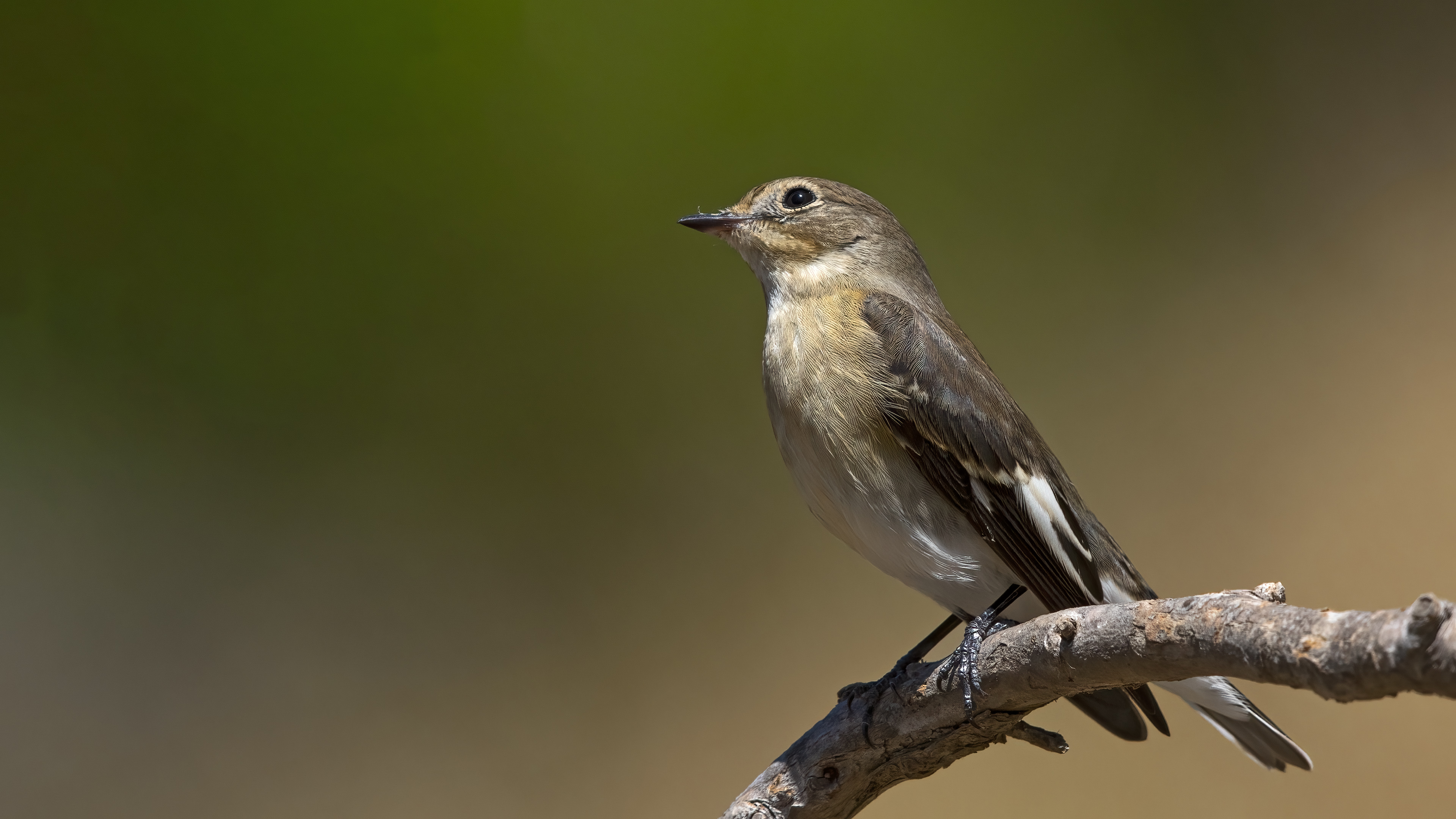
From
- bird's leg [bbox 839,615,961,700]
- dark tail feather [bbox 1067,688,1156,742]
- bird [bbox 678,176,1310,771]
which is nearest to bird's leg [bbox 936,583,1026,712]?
bird [bbox 678,176,1310,771]

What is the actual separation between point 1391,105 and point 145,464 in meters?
4.16

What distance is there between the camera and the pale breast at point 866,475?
5.50 ft

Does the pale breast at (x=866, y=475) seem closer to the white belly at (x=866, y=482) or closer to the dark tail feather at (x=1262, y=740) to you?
the white belly at (x=866, y=482)

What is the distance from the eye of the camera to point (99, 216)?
10.2ft

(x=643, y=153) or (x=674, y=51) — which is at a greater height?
(x=674, y=51)

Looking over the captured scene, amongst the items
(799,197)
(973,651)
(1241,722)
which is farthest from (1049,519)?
(799,197)

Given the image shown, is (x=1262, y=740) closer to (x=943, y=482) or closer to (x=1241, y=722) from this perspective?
(x=1241, y=722)

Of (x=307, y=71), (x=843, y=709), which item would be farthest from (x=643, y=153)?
(x=843, y=709)

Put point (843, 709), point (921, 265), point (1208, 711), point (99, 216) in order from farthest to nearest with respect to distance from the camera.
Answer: point (99, 216) < point (921, 265) < point (1208, 711) < point (843, 709)

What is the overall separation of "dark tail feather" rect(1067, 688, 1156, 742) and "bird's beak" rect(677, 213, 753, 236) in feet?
3.77

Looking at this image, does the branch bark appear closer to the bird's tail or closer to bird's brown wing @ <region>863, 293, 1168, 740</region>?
bird's brown wing @ <region>863, 293, 1168, 740</region>

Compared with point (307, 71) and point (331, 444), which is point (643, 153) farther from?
point (331, 444)

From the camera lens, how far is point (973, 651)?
1.45 metres

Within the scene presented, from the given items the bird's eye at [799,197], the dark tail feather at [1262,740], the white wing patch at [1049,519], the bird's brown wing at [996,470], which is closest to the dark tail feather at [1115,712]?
the bird's brown wing at [996,470]
